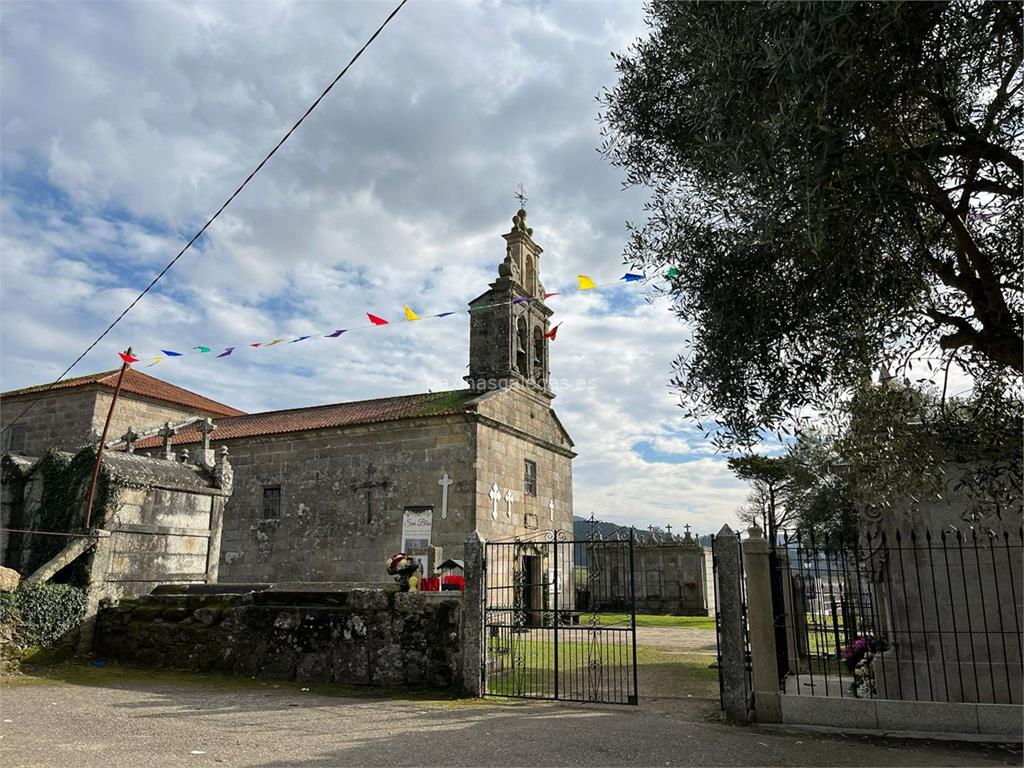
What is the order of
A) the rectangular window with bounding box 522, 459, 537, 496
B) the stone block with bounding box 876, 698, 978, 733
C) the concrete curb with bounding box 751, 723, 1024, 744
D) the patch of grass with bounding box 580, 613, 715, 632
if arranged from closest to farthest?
the concrete curb with bounding box 751, 723, 1024, 744, the stone block with bounding box 876, 698, 978, 733, the rectangular window with bounding box 522, 459, 537, 496, the patch of grass with bounding box 580, 613, 715, 632

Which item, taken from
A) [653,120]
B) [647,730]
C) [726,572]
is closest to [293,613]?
[647,730]

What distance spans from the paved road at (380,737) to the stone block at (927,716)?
40 cm

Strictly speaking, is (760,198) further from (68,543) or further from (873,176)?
(68,543)

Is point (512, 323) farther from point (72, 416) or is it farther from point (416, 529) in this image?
point (72, 416)

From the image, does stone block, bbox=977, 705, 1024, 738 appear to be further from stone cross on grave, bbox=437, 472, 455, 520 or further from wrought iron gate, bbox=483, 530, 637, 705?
stone cross on grave, bbox=437, 472, 455, 520

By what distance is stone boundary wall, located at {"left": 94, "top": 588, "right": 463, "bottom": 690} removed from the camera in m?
10.0

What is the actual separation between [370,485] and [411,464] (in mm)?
1348

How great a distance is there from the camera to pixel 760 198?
5.72 meters

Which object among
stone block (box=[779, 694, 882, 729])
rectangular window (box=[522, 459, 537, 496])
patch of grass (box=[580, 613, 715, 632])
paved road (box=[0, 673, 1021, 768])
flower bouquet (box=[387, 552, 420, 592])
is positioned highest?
rectangular window (box=[522, 459, 537, 496])

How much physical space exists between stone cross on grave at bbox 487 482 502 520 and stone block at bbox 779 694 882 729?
39.6 ft

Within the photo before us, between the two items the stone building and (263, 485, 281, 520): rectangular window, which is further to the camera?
the stone building

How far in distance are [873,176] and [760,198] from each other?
0.82 meters

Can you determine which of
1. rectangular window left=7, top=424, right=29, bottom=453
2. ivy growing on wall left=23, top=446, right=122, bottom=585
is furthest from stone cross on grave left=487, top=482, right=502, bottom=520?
rectangular window left=7, top=424, right=29, bottom=453

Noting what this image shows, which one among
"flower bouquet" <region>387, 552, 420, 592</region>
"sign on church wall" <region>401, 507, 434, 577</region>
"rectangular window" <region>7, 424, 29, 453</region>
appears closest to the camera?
"flower bouquet" <region>387, 552, 420, 592</region>
